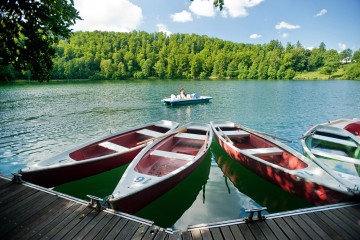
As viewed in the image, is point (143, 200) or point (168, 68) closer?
point (143, 200)

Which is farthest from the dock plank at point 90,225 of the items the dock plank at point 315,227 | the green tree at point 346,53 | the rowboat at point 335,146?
the green tree at point 346,53

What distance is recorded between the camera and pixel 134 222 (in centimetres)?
473

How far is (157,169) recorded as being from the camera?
28.6 feet

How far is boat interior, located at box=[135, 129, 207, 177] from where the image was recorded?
27.6 ft

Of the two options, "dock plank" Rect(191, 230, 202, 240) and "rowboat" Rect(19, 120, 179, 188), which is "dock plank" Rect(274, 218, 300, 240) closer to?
"dock plank" Rect(191, 230, 202, 240)

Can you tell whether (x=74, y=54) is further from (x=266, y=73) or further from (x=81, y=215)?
(x=81, y=215)

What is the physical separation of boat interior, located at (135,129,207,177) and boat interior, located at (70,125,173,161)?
1132 millimetres

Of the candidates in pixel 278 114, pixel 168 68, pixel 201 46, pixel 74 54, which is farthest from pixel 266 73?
pixel 74 54

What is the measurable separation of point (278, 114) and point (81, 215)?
22052 millimetres

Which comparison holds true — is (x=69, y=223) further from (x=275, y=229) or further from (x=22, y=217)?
(x=275, y=229)

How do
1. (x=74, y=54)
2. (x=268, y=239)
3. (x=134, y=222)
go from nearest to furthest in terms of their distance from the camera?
1. (x=268, y=239)
2. (x=134, y=222)
3. (x=74, y=54)

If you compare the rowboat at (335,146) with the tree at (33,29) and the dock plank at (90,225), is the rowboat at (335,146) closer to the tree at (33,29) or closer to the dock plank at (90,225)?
the dock plank at (90,225)

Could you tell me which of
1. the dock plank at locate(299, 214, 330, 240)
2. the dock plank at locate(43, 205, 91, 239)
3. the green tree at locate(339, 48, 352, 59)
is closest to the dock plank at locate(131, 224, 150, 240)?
the dock plank at locate(43, 205, 91, 239)

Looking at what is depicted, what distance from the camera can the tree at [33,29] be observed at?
4824 millimetres
